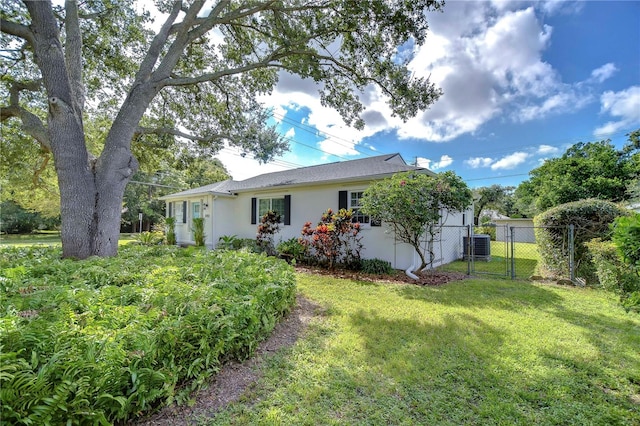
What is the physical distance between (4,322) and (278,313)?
8.55ft

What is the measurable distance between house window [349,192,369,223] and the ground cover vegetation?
5220 millimetres

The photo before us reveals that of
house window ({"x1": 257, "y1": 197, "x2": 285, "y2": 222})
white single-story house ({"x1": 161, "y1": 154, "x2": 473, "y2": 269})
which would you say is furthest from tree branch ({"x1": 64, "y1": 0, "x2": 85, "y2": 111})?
house window ({"x1": 257, "y1": 197, "x2": 285, "y2": 222})

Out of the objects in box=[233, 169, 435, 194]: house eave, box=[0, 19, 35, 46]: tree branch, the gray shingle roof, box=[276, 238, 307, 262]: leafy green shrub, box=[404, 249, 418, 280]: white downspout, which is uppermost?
box=[0, 19, 35, 46]: tree branch

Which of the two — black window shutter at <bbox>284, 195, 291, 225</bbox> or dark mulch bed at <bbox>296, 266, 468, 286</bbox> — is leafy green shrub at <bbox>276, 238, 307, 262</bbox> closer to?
dark mulch bed at <bbox>296, 266, 468, 286</bbox>

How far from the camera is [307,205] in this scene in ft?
31.6

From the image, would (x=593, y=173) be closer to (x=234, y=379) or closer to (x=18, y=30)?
(x=234, y=379)

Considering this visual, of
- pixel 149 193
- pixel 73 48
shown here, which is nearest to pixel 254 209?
pixel 73 48

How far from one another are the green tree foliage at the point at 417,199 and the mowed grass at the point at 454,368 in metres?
2.32

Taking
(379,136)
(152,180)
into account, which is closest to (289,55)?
(379,136)

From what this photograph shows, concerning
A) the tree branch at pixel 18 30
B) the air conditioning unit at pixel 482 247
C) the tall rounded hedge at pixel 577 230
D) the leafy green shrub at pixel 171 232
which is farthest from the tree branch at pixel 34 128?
the air conditioning unit at pixel 482 247

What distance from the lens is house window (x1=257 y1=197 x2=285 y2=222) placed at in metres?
10.6

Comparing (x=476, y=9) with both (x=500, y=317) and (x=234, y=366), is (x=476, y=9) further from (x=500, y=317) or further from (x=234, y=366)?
(x=234, y=366)

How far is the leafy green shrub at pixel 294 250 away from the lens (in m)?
8.65

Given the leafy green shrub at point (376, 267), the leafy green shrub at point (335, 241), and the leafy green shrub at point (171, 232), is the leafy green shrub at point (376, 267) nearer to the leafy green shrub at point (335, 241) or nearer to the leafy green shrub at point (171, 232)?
the leafy green shrub at point (335, 241)
